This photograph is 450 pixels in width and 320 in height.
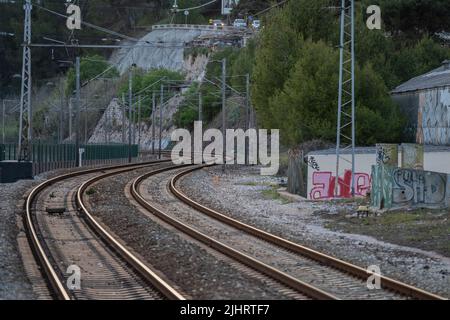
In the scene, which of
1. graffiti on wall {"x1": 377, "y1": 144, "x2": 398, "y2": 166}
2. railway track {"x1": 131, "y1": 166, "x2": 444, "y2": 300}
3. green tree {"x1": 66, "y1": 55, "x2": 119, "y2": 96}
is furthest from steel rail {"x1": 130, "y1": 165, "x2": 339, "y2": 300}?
green tree {"x1": 66, "y1": 55, "x2": 119, "y2": 96}

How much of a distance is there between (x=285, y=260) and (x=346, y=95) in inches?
1056

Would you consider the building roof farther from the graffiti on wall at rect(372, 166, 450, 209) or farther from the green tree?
the green tree

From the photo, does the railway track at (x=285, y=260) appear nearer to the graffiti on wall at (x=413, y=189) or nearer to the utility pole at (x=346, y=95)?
the graffiti on wall at (x=413, y=189)

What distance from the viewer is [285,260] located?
701 inches

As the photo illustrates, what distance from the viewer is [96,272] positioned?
54.1 feet

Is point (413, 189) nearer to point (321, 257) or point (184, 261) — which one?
point (321, 257)

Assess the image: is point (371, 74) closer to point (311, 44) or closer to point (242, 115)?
point (311, 44)

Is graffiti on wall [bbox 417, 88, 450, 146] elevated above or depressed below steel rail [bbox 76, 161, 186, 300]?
above

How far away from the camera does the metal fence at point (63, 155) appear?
52.3 m

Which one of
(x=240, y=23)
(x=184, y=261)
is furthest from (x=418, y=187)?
(x=240, y=23)

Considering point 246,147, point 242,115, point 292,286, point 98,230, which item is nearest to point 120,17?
point 242,115

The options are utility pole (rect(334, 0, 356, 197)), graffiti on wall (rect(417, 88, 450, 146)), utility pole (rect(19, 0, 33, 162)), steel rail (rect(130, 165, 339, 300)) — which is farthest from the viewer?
utility pole (rect(19, 0, 33, 162))

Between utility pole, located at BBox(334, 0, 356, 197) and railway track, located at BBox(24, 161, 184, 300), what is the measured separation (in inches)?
380

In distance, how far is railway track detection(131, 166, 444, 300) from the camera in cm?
1380
